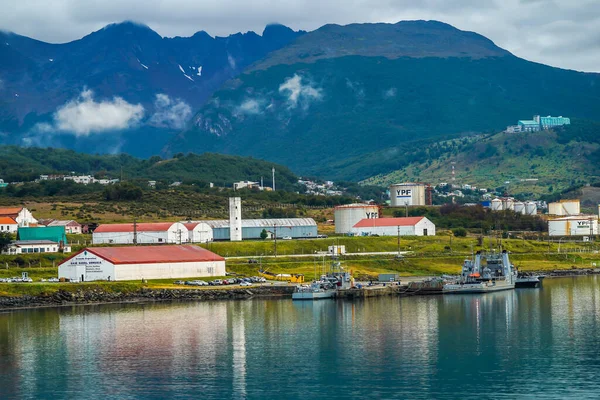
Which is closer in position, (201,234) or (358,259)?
(358,259)

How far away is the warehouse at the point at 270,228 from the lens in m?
117

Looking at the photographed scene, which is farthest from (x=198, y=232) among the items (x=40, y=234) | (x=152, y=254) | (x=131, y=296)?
(x=131, y=296)

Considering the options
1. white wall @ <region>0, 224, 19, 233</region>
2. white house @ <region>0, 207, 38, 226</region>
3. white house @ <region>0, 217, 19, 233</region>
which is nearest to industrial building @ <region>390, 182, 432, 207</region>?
white house @ <region>0, 207, 38, 226</region>

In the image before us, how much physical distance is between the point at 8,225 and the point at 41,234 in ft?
26.6

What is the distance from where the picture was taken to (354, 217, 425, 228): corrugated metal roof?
125 m

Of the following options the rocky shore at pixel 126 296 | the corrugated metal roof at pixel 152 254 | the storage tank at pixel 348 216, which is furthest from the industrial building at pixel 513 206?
the rocky shore at pixel 126 296

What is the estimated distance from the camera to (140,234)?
4269 inches

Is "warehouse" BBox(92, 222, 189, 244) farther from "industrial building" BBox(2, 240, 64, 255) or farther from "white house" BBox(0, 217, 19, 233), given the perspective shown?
"industrial building" BBox(2, 240, 64, 255)

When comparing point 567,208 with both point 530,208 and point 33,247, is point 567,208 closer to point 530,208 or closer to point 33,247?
point 530,208

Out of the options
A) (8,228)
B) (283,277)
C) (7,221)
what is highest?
(7,221)

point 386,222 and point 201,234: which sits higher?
point 386,222

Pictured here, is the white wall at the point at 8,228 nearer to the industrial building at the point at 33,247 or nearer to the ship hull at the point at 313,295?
the industrial building at the point at 33,247

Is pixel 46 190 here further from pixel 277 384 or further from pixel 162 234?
pixel 277 384

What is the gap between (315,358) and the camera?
171ft
